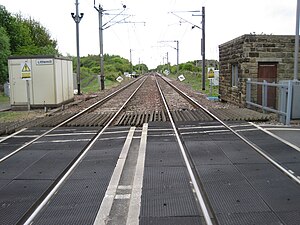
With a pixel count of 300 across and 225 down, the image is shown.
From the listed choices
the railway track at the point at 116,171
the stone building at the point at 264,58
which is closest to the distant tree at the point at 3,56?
the stone building at the point at 264,58

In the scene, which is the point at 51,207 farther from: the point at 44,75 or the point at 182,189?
the point at 44,75

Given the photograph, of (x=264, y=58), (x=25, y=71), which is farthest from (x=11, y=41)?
(x=264, y=58)

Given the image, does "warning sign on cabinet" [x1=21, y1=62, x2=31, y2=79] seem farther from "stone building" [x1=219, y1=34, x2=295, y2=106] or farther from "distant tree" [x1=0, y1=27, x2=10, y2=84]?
"distant tree" [x1=0, y1=27, x2=10, y2=84]

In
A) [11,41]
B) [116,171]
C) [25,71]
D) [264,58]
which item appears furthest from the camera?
[11,41]

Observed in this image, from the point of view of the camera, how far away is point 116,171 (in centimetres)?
643

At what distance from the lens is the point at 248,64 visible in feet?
53.0

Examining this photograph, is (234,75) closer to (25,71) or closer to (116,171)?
(25,71)

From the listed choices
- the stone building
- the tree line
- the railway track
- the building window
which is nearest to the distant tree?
the tree line

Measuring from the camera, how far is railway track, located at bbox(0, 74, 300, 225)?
15.3 feet

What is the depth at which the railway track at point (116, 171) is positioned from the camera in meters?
4.65

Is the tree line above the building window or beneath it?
above

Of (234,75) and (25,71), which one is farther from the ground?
(25,71)

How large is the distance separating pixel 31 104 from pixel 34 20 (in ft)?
154

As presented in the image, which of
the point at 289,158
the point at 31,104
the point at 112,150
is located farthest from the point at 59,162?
the point at 31,104
